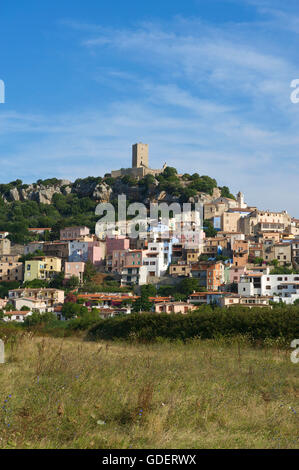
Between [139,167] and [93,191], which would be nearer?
[93,191]

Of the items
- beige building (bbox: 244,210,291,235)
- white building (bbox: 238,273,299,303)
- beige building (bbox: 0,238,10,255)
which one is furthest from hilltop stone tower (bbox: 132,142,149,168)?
white building (bbox: 238,273,299,303)

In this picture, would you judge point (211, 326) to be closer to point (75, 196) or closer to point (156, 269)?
point (156, 269)

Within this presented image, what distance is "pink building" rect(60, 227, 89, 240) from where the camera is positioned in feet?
202

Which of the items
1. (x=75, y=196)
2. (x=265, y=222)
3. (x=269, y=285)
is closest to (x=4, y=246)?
(x=75, y=196)

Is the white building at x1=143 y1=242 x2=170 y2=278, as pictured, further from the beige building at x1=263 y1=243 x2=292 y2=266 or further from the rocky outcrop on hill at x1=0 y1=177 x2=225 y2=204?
the rocky outcrop on hill at x1=0 y1=177 x2=225 y2=204

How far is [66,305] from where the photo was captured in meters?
37.8

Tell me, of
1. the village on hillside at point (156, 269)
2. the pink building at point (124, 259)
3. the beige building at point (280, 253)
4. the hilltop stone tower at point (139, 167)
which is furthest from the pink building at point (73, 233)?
the hilltop stone tower at point (139, 167)

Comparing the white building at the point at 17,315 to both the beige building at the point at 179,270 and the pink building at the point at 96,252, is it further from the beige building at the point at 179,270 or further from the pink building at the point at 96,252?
the pink building at the point at 96,252

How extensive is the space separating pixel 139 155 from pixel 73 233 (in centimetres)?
3661

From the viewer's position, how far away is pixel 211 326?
48.0 ft

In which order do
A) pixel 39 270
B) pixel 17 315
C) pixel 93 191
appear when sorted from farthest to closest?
pixel 93 191, pixel 39 270, pixel 17 315

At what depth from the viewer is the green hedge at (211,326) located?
13.8 meters

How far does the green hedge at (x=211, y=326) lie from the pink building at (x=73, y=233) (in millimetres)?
44969
